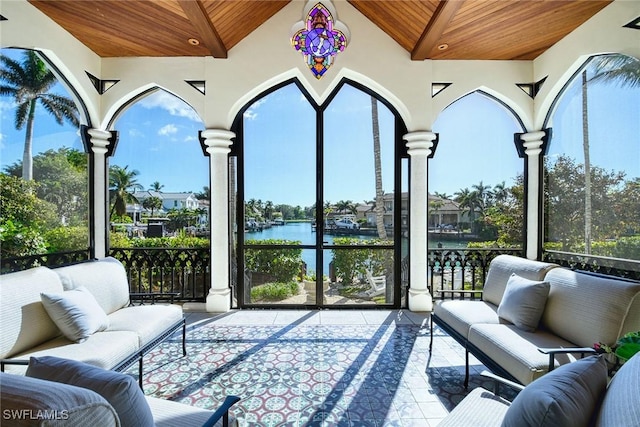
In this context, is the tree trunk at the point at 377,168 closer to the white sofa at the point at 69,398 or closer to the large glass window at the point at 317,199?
the large glass window at the point at 317,199

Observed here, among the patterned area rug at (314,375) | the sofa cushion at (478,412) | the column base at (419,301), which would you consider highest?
the sofa cushion at (478,412)

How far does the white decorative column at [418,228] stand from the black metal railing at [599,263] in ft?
5.61

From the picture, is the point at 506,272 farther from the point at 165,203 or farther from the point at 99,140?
the point at 99,140

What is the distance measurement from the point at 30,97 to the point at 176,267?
3.37 m

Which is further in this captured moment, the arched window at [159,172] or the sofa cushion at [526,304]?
the arched window at [159,172]

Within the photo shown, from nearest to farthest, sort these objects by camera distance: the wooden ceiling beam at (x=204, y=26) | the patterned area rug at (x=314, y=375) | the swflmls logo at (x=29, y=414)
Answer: the swflmls logo at (x=29, y=414), the patterned area rug at (x=314, y=375), the wooden ceiling beam at (x=204, y=26)

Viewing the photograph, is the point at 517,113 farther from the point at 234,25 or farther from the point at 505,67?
the point at 234,25

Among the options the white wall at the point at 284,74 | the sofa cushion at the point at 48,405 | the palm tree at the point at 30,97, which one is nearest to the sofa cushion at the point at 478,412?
the sofa cushion at the point at 48,405

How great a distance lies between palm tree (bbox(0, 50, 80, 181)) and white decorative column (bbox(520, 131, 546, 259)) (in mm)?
6517

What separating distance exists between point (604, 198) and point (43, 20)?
6.66 m

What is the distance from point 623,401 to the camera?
0.90 meters

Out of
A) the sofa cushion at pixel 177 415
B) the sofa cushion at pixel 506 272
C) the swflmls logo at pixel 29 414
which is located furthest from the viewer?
the sofa cushion at pixel 506 272

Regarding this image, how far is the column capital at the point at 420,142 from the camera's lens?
401 cm

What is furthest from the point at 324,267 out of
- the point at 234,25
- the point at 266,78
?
the point at 234,25
